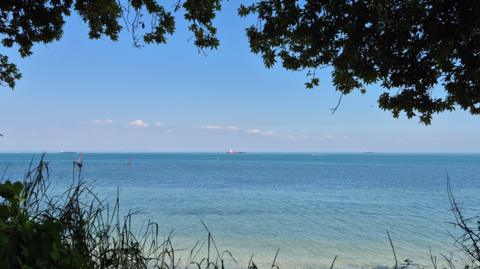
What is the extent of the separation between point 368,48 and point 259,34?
6.43 feet

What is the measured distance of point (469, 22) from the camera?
4363 mm

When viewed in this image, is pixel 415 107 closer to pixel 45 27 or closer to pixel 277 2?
pixel 277 2

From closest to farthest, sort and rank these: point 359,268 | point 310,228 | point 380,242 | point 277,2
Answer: point 277,2 < point 359,268 < point 380,242 < point 310,228

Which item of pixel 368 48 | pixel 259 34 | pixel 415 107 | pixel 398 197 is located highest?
pixel 259 34

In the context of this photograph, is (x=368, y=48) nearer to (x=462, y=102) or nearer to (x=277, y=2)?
(x=462, y=102)

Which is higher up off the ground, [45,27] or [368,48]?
[45,27]

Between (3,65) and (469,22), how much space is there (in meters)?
8.47

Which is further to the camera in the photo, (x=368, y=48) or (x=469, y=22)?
(x=368, y=48)

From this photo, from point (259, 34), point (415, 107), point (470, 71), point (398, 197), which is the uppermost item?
point (259, 34)

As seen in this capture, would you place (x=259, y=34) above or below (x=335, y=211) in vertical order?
above

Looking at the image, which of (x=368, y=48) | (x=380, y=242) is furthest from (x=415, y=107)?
(x=380, y=242)

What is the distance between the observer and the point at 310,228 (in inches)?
752

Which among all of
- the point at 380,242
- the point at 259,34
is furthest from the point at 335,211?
the point at 259,34

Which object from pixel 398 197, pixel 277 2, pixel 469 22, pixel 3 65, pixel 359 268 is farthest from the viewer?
pixel 398 197
